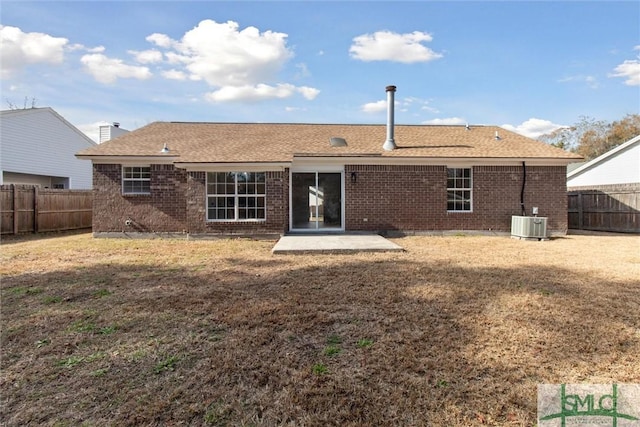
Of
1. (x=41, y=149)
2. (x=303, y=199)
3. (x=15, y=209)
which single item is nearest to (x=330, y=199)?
(x=303, y=199)

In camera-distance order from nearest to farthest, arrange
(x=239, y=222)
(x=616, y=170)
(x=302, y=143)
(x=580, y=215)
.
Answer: (x=239, y=222) < (x=302, y=143) < (x=580, y=215) < (x=616, y=170)

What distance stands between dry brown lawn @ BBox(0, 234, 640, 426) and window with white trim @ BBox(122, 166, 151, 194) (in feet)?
19.3

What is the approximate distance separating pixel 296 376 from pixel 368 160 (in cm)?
1080

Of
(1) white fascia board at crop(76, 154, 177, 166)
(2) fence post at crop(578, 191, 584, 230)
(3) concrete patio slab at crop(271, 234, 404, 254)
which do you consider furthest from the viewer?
(2) fence post at crop(578, 191, 584, 230)

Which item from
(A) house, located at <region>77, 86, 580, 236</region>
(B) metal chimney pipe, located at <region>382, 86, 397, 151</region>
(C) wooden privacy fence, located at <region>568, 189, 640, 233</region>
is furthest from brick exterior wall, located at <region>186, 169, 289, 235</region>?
(C) wooden privacy fence, located at <region>568, 189, 640, 233</region>

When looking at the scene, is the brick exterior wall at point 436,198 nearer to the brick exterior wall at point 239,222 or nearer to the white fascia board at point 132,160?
the brick exterior wall at point 239,222

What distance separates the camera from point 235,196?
1265 cm

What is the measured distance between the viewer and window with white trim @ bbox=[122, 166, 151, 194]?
1330 centimetres

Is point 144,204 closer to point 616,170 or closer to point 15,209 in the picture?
point 15,209

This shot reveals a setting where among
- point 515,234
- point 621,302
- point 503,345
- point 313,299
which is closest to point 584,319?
point 621,302

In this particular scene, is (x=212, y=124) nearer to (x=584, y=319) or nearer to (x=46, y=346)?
(x=46, y=346)

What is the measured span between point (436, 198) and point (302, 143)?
5.45 metres

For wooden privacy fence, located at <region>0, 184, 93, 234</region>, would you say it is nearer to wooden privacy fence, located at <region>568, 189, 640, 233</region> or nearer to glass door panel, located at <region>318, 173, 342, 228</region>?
glass door panel, located at <region>318, 173, 342, 228</region>

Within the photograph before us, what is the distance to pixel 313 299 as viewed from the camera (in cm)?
546
